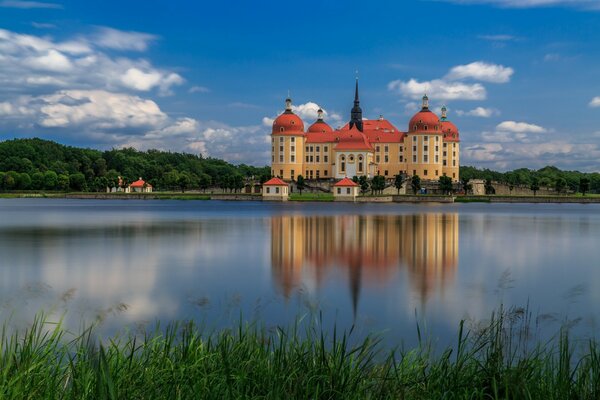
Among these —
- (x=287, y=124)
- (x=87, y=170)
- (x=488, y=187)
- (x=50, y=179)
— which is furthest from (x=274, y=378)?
(x=87, y=170)

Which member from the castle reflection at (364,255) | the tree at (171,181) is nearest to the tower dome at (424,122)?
the tree at (171,181)

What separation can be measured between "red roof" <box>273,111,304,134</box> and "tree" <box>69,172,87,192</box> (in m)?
32.3

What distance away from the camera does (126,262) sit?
15.9m

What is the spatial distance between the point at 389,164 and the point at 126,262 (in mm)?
69538

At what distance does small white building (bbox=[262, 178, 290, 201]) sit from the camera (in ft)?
229

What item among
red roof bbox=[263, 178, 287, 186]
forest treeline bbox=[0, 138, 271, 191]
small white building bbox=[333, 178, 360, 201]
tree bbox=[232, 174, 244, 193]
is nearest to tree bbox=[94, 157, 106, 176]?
forest treeline bbox=[0, 138, 271, 191]

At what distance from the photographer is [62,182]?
300ft

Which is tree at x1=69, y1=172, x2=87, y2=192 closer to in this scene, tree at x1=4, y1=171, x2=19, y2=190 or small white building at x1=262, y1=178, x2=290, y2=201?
tree at x1=4, y1=171, x2=19, y2=190

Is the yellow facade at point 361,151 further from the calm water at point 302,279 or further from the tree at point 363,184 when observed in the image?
the calm water at point 302,279

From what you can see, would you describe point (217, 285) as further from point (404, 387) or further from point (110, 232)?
point (110, 232)

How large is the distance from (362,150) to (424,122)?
9.94 m

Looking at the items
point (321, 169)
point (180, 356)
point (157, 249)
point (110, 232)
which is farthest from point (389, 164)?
point (180, 356)

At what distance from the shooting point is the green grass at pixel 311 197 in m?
68.2

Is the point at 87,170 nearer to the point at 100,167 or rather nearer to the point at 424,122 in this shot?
the point at 100,167
